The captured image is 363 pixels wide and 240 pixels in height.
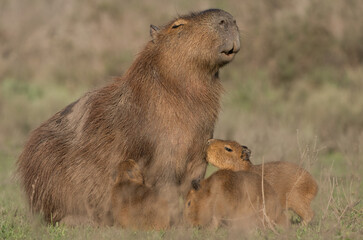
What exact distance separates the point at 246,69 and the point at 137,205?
37.5ft

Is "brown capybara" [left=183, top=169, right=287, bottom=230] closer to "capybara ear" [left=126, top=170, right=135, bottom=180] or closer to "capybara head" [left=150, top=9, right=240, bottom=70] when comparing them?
"capybara ear" [left=126, top=170, right=135, bottom=180]

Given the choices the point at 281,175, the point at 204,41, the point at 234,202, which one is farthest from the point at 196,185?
the point at 204,41

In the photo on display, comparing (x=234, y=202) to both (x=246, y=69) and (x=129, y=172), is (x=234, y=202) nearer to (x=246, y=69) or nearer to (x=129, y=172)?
(x=129, y=172)

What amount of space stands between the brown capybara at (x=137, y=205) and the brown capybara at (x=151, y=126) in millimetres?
306

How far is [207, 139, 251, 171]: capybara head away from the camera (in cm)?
546

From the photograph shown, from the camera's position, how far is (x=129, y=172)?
16.9 ft

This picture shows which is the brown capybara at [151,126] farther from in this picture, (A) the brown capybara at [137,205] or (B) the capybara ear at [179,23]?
(A) the brown capybara at [137,205]

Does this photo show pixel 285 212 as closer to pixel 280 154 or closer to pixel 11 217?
pixel 11 217

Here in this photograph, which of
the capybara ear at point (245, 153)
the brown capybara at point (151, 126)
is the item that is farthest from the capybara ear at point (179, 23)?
the capybara ear at point (245, 153)

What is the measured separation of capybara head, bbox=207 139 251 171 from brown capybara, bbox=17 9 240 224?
121mm

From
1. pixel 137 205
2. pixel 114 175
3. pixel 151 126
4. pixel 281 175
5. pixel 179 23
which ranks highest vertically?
pixel 179 23

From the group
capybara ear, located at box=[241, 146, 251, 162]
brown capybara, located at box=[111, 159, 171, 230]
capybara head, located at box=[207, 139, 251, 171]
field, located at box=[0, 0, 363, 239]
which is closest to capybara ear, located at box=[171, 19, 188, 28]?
capybara head, located at box=[207, 139, 251, 171]

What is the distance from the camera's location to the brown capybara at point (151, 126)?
17.7 feet

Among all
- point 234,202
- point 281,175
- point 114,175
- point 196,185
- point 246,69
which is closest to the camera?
point 234,202
